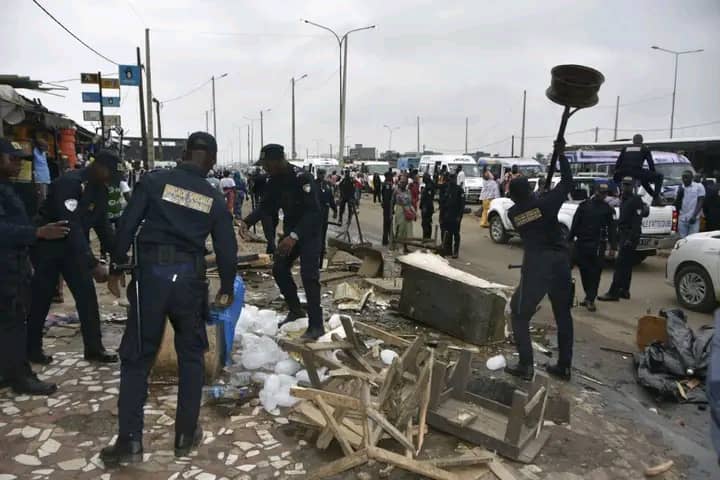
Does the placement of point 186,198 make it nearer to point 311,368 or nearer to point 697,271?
point 311,368

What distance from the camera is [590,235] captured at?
7.69 meters

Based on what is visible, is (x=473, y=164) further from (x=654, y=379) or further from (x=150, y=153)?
(x=654, y=379)

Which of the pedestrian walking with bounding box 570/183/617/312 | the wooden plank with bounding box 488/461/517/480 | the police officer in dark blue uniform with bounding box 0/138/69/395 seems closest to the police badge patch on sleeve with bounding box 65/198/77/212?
the police officer in dark blue uniform with bounding box 0/138/69/395

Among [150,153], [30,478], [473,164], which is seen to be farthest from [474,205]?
[30,478]

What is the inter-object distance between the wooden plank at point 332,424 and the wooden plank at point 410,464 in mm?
244

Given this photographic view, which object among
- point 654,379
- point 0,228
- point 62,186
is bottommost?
point 654,379

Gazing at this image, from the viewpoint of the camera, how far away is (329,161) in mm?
39781

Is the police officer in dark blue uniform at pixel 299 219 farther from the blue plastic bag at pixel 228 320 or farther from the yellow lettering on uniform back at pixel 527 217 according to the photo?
the yellow lettering on uniform back at pixel 527 217

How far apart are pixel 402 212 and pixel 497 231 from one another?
11.5 ft

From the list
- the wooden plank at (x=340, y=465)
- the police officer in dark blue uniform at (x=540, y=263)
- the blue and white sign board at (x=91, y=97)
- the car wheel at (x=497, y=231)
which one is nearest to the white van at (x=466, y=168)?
Result: the car wheel at (x=497, y=231)

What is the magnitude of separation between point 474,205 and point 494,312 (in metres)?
20.9

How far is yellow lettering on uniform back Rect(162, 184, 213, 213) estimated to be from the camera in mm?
3203

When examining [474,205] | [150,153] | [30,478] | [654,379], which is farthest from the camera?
[474,205]

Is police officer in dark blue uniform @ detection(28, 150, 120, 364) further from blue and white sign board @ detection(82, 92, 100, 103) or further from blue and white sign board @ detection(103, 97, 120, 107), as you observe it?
blue and white sign board @ detection(103, 97, 120, 107)
